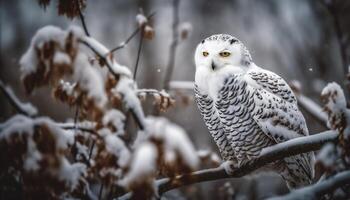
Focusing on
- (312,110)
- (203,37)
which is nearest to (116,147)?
(312,110)

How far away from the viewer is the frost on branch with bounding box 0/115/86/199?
1950mm

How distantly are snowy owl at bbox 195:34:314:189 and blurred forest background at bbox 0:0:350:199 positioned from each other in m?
2.18

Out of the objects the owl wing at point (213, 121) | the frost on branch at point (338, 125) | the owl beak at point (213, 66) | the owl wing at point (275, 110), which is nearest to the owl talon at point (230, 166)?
the owl wing at point (213, 121)

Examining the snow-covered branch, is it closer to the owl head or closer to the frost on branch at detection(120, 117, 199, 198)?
the owl head

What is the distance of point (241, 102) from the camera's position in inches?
125

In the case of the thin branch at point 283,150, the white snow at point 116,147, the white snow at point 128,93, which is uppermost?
the white snow at point 128,93

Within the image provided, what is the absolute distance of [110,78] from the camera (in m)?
2.22

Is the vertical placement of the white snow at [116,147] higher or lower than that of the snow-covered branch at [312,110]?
higher

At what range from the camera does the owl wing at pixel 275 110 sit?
325 centimetres

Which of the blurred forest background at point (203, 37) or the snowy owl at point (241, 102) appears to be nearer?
the snowy owl at point (241, 102)

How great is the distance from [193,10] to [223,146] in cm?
1251

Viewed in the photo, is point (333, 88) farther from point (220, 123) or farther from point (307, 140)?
point (220, 123)

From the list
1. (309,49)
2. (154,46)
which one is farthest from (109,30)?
(309,49)

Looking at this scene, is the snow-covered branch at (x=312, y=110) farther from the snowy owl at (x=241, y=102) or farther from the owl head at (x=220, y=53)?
the owl head at (x=220, y=53)
